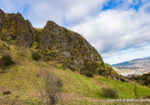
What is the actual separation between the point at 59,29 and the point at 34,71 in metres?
44.6

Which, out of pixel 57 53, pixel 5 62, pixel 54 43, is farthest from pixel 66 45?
pixel 5 62

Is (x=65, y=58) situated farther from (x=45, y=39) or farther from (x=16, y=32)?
(x=16, y=32)

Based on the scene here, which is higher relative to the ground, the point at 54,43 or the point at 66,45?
the point at 54,43

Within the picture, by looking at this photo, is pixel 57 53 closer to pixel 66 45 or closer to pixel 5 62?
pixel 66 45

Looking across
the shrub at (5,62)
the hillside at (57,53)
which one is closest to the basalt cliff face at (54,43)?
the hillside at (57,53)

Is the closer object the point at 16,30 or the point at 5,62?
the point at 5,62

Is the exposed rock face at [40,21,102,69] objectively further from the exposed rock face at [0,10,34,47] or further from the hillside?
the exposed rock face at [0,10,34,47]

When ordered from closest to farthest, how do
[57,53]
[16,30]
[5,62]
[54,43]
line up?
[5,62], [57,53], [54,43], [16,30]

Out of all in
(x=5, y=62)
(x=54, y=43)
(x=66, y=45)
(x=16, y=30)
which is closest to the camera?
(x=5, y=62)

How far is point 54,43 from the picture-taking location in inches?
3046

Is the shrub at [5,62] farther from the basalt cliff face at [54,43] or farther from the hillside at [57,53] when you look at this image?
the basalt cliff face at [54,43]

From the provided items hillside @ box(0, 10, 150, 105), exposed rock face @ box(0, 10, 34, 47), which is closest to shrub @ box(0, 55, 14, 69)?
hillside @ box(0, 10, 150, 105)

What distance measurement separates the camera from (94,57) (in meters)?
83.6

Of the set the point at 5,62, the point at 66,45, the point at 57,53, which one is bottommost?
the point at 5,62
